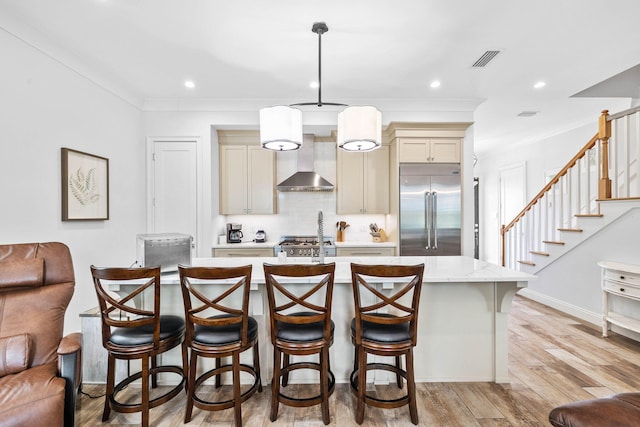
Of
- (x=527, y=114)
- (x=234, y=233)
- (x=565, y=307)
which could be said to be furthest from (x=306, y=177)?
(x=565, y=307)

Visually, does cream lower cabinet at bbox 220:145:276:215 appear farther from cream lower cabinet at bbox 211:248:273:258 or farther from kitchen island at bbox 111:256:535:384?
kitchen island at bbox 111:256:535:384

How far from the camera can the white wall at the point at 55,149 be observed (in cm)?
242

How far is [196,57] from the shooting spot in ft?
9.88

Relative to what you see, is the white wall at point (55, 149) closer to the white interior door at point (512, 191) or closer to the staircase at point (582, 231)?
the staircase at point (582, 231)

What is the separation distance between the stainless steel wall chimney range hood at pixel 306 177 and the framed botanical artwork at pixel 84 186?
209cm

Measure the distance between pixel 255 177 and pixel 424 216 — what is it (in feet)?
8.22

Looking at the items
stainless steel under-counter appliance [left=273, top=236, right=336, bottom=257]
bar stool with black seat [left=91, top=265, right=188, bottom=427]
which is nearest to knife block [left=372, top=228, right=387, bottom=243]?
stainless steel under-counter appliance [left=273, top=236, right=336, bottom=257]

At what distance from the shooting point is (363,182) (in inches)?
182

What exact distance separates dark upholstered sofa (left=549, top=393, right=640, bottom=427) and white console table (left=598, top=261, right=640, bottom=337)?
2.44 meters

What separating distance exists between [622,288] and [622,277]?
0.37 feet

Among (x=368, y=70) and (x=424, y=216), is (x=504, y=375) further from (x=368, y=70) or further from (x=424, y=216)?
(x=368, y=70)

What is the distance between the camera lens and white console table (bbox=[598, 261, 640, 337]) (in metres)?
2.99

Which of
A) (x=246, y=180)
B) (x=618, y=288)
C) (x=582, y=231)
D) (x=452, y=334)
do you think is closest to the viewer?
(x=452, y=334)

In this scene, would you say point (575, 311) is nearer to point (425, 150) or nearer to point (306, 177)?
point (425, 150)
